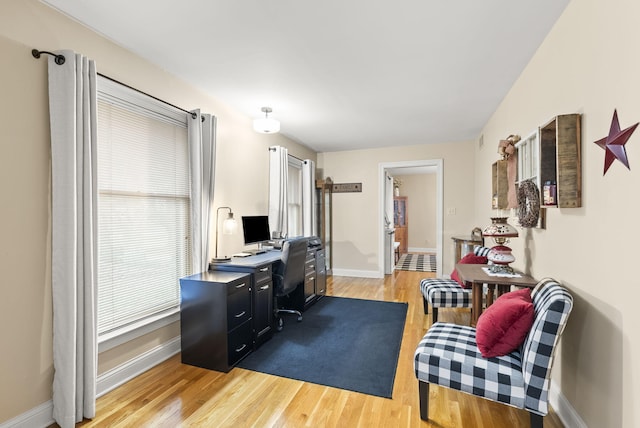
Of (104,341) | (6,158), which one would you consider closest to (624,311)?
(104,341)

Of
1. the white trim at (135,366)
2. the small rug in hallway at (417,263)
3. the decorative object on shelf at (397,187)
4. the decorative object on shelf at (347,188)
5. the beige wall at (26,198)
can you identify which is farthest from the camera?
the decorative object on shelf at (397,187)

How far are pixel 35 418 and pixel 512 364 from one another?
270cm

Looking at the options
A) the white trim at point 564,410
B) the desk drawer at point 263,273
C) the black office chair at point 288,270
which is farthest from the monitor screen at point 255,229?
the white trim at point 564,410

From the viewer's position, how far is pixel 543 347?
59.4 inches

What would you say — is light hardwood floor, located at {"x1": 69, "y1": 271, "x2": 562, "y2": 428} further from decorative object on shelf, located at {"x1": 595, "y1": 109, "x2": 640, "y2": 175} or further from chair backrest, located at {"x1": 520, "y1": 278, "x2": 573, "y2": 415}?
decorative object on shelf, located at {"x1": 595, "y1": 109, "x2": 640, "y2": 175}

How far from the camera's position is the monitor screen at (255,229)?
3652 millimetres

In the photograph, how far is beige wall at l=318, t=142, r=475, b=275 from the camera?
5438 mm

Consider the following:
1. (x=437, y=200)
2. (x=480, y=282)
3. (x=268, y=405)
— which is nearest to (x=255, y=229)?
(x=268, y=405)

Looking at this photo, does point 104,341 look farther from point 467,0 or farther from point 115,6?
point 467,0

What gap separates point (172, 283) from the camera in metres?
2.82

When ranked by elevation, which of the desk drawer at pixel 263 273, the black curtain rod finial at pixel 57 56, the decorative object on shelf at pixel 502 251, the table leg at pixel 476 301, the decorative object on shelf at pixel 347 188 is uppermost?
the black curtain rod finial at pixel 57 56

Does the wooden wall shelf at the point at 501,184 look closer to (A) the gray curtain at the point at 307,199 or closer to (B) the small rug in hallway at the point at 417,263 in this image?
(A) the gray curtain at the point at 307,199

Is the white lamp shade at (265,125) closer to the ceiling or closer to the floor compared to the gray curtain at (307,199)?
closer to the ceiling

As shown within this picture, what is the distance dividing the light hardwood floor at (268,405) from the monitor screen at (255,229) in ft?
5.01
